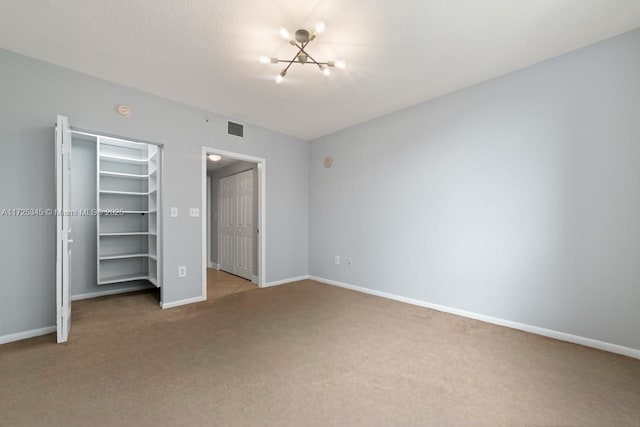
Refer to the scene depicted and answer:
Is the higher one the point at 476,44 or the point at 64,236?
the point at 476,44

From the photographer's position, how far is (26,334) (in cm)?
250

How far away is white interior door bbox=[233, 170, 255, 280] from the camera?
16.3 feet

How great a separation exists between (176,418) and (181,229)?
246cm

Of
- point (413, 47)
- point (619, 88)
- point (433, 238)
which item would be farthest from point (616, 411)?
point (413, 47)

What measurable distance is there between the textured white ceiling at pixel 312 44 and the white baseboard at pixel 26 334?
8.48 ft

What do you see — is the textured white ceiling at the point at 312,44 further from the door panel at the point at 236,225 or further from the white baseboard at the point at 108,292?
the white baseboard at the point at 108,292

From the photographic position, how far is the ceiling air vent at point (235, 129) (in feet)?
13.0

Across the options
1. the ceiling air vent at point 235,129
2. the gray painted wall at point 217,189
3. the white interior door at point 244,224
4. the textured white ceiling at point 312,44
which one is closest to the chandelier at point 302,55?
the textured white ceiling at point 312,44

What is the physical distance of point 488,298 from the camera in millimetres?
2898

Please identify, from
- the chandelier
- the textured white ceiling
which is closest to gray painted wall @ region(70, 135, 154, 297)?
the textured white ceiling

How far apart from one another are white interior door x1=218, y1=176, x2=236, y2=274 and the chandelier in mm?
3396

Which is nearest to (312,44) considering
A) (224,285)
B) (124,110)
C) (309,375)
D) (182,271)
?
(124,110)

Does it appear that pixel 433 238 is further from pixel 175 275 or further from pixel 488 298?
pixel 175 275

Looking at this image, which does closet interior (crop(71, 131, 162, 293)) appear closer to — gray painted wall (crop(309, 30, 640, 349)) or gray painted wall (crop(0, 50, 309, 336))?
gray painted wall (crop(0, 50, 309, 336))
